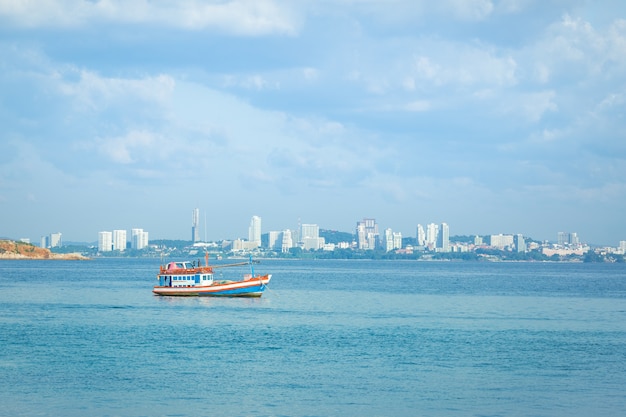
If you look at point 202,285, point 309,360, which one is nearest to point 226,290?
point 202,285

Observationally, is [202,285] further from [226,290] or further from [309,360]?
[309,360]

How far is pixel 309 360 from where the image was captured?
4238 cm

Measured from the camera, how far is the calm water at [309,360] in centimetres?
3159

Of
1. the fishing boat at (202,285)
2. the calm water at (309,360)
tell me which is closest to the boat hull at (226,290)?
the fishing boat at (202,285)

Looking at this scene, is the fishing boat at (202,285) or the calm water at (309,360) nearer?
the calm water at (309,360)

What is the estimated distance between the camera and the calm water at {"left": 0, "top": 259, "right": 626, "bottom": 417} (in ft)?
104

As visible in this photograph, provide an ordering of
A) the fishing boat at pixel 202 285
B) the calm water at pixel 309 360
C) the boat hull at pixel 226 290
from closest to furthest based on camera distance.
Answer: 1. the calm water at pixel 309 360
2. the boat hull at pixel 226 290
3. the fishing boat at pixel 202 285

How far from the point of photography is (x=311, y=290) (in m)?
108

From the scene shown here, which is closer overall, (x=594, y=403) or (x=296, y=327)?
(x=594, y=403)

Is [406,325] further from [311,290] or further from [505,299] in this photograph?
[311,290]

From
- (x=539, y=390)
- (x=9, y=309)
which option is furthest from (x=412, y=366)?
(x=9, y=309)

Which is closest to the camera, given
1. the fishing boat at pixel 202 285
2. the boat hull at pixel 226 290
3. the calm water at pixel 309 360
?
the calm water at pixel 309 360

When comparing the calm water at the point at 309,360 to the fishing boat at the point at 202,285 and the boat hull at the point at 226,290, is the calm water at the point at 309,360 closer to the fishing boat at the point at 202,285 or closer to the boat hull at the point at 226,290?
→ the boat hull at the point at 226,290

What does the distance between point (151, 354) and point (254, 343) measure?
746 cm
